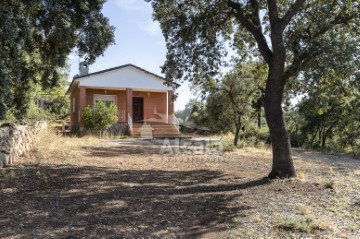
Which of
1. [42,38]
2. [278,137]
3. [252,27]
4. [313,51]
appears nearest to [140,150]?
[42,38]

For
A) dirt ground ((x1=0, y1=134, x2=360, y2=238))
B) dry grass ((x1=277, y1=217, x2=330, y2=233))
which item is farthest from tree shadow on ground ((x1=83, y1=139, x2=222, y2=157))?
dry grass ((x1=277, y1=217, x2=330, y2=233))

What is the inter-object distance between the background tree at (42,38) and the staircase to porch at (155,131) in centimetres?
1189

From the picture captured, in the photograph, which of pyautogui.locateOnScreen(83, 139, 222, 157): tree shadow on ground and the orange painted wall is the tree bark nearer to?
pyautogui.locateOnScreen(83, 139, 222, 157): tree shadow on ground

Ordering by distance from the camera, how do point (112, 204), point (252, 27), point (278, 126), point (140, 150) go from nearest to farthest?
point (112, 204) < point (278, 126) < point (252, 27) < point (140, 150)

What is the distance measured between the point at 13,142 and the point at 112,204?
427cm

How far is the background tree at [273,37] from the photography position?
6516 millimetres

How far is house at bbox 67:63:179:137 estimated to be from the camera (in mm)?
21875

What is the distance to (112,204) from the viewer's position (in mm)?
5039

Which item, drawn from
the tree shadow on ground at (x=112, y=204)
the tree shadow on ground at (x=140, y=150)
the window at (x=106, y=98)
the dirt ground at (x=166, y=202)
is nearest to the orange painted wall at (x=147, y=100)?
the window at (x=106, y=98)

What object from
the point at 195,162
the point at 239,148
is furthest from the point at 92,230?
the point at 239,148

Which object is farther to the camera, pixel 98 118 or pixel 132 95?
pixel 132 95

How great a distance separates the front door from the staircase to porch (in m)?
1.47

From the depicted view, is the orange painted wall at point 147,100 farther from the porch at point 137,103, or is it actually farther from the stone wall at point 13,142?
the stone wall at point 13,142

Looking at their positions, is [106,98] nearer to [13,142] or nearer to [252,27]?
[13,142]
